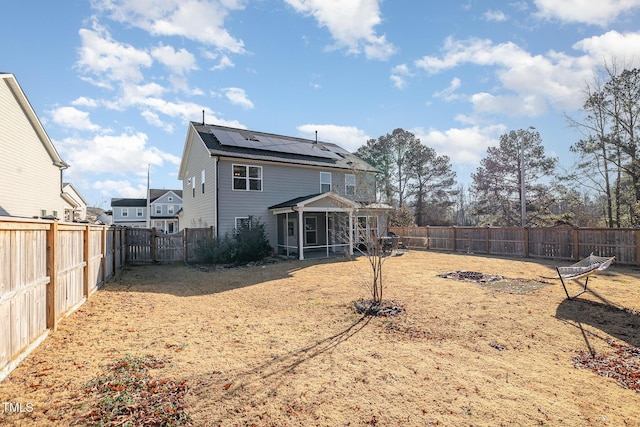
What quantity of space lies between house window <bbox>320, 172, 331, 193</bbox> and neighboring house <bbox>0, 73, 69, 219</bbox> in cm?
1299

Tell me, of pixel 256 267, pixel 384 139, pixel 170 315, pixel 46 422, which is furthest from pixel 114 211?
pixel 46 422

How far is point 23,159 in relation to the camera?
45.1 feet

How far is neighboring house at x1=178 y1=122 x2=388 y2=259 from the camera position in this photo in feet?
51.9

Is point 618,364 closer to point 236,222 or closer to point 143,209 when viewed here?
point 236,222

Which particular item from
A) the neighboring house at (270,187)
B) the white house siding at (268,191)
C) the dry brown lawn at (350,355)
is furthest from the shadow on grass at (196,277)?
the white house siding at (268,191)

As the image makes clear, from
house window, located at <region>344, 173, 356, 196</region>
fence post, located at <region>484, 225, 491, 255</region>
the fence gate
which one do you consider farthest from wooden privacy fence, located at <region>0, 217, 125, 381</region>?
fence post, located at <region>484, 225, 491, 255</region>

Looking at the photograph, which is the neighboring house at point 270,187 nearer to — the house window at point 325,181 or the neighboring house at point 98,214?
the house window at point 325,181

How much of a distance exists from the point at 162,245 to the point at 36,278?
37.2 feet

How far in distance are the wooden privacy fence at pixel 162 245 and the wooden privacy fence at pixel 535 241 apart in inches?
544

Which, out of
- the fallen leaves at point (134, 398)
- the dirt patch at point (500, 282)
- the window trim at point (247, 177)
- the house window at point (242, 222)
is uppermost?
the window trim at point (247, 177)

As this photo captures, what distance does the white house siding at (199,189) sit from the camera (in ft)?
53.4

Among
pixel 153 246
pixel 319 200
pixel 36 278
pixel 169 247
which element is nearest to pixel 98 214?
pixel 153 246

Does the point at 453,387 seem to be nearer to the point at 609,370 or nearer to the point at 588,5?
the point at 609,370

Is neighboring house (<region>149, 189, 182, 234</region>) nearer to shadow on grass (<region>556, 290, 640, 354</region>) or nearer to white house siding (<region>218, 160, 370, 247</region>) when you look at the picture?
white house siding (<region>218, 160, 370, 247</region>)
